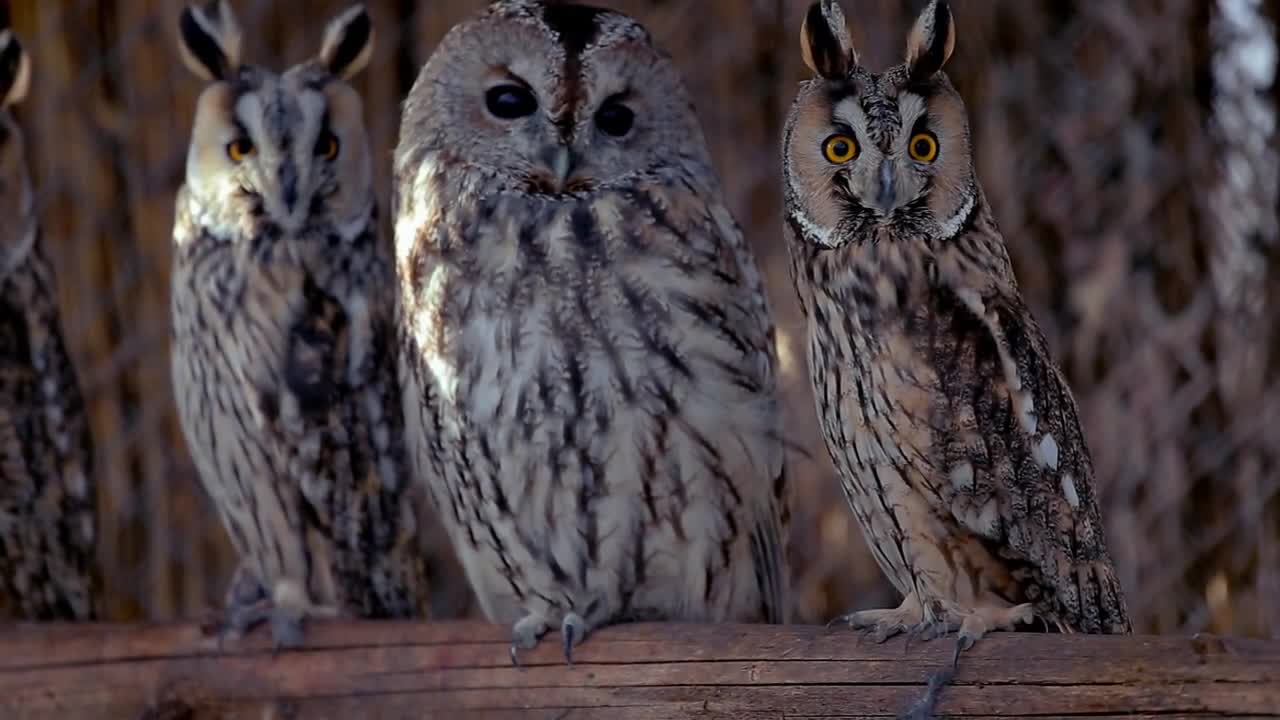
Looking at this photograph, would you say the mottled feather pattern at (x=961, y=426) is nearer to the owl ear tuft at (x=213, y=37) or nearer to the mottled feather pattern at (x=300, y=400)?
the mottled feather pattern at (x=300, y=400)

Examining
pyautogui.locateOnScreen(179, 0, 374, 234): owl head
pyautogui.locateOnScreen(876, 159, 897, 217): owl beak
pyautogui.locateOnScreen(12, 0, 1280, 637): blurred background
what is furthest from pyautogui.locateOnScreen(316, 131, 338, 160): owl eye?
pyautogui.locateOnScreen(876, 159, 897, 217): owl beak

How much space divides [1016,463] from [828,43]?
0.43m

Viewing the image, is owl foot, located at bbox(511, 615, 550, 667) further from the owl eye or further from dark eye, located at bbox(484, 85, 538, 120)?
the owl eye

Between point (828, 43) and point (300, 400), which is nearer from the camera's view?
point (828, 43)

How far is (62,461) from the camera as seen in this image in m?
2.25

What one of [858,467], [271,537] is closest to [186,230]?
[271,537]

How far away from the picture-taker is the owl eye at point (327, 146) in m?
1.96

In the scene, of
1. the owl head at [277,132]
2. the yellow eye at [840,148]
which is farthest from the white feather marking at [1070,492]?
the owl head at [277,132]

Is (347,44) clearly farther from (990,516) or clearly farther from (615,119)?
(990,516)

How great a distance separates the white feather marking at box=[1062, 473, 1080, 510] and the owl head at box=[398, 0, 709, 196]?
1.82 ft

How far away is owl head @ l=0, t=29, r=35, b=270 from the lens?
86.1 inches

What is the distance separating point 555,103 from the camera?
5.40 feet

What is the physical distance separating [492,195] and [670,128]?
214 millimetres

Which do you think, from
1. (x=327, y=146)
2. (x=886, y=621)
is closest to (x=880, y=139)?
(x=886, y=621)
